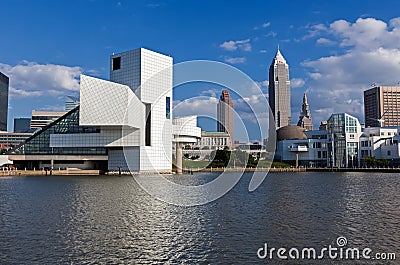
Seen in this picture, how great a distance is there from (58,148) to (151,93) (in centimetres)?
2197

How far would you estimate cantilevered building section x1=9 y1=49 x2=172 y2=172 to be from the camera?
65.8 meters

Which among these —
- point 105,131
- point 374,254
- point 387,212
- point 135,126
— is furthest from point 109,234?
point 105,131

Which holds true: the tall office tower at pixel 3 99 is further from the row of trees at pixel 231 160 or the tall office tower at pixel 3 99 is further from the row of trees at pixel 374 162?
the row of trees at pixel 374 162

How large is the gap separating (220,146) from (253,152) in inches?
457

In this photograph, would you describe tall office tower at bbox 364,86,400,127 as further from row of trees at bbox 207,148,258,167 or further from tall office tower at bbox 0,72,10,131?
tall office tower at bbox 0,72,10,131

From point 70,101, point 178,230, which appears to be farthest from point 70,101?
point 178,230

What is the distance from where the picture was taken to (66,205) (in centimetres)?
2566

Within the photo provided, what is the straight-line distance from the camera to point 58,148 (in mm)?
78500

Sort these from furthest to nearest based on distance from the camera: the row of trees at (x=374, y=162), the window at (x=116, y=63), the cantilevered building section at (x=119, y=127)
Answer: the row of trees at (x=374, y=162) < the window at (x=116, y=63) < the cantilevered building section at (x=119, y=127)

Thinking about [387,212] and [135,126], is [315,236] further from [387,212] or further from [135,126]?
[135,126]

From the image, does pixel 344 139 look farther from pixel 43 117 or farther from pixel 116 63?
pixel 43 117

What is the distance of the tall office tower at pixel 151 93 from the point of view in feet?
236

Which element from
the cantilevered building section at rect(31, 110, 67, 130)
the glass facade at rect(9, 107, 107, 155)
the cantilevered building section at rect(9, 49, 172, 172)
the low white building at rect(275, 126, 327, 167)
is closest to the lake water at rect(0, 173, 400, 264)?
the cantilevered building section at rect(9, 49, 172, 172)

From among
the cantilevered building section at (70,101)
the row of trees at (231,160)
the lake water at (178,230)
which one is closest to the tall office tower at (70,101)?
the cantilevered building section at (70,101)
